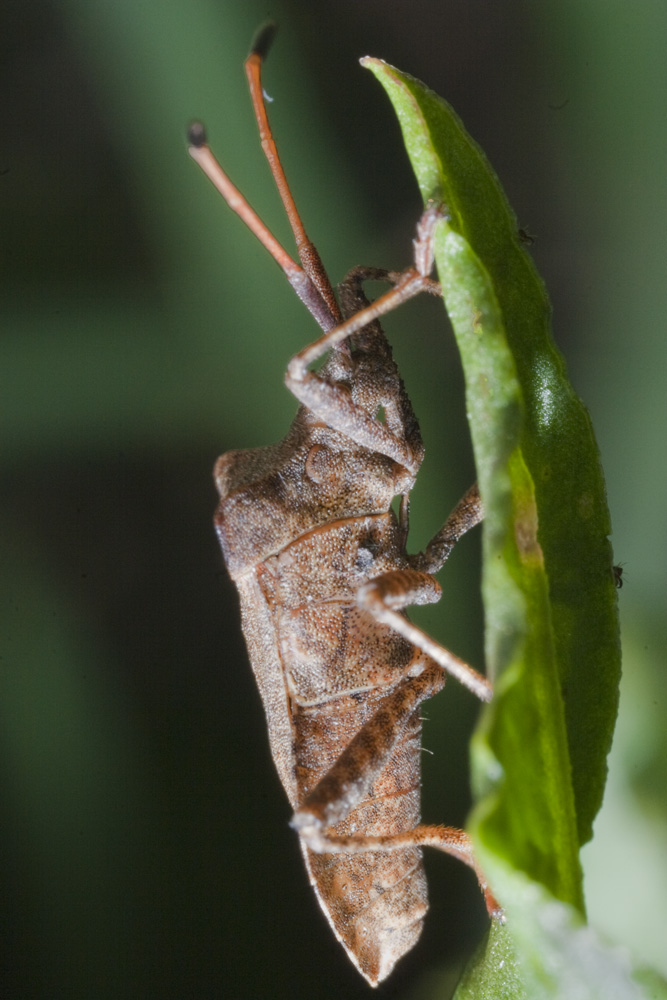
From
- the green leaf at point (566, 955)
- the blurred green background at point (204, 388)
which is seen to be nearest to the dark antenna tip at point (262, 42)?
the blurred green background at point (204, 388)

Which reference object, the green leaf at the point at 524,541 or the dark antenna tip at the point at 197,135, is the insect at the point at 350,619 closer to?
the dark antenna tip at the point at 197,135

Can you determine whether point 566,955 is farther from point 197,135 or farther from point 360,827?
point 197,135

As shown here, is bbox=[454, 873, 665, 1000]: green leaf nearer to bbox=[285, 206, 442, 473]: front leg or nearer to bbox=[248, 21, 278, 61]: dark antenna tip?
bbox=[285, 206, 442, 473]: front leg

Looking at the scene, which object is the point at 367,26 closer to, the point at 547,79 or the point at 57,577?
the point at 547,79

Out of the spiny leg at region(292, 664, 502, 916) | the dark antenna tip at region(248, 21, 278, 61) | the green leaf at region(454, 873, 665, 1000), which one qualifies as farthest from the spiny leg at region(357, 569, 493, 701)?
the dark antenna tip at region(248, 21, 278, 61)

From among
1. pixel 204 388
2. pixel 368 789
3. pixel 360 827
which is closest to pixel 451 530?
pixel 368 789
